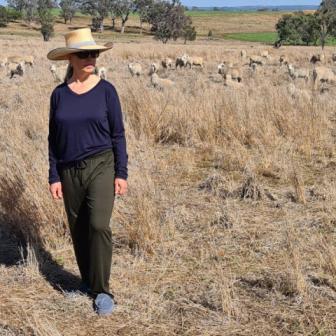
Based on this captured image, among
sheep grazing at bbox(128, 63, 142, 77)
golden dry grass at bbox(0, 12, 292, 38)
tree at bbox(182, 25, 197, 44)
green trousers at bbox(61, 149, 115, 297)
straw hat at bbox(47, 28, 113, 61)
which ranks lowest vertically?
green trousers at bbox(61, 149, 115, 297)

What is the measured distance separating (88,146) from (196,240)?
167 cm

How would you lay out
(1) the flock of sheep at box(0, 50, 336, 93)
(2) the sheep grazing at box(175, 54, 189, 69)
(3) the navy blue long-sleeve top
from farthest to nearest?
(2) the sheep grazing at box(175, 54, 189, 69) → (1) the flock of sheep at box(0, 50, 336, 93) → (3) the navy blue long-sleeve top

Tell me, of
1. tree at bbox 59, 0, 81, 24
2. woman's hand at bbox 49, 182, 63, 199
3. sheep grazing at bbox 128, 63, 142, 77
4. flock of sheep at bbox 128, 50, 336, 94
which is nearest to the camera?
woman's hand at bbox 49, 182, 63, 199

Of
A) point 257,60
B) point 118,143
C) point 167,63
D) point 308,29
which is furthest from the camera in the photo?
point 308,29

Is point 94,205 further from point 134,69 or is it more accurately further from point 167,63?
point 167,63

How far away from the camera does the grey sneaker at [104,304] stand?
9.43 ft

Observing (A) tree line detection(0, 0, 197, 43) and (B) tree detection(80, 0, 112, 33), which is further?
(B) tree detection(80, 0, 112, 33)

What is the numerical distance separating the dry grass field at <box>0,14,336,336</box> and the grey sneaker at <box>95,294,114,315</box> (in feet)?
0.15

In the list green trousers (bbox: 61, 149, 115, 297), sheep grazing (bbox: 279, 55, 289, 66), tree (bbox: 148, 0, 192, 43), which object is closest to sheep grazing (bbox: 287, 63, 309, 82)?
sheep grazing (bbox: 279, 55, 289, 66)

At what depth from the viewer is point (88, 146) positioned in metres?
2.66

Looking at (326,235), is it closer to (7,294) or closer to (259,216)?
(259,216)

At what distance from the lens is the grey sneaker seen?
2.88m

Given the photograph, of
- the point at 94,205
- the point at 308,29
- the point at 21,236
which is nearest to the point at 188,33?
the point at 308,29

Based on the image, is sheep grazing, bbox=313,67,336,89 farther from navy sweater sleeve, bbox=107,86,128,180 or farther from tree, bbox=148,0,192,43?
tree, bbox=148,0,192,43
